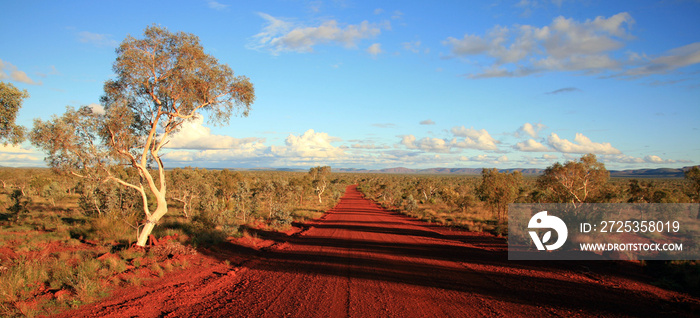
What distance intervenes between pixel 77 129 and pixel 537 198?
31.7 metres

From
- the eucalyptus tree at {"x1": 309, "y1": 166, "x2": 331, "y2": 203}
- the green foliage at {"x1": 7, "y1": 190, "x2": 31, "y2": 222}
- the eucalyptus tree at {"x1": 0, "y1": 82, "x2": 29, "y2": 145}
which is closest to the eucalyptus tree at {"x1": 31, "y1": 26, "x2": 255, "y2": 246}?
the eucalyptus tree at {"x1": 0, "y1": 82, "x2": 29, "y2": 145}

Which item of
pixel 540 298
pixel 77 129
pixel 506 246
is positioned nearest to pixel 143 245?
pixel 77 129

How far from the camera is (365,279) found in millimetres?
9312

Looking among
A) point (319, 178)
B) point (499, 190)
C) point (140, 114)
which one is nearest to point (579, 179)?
point (499, 190)

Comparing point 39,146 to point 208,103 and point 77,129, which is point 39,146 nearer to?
point 77,129

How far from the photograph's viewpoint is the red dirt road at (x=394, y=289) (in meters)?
6.84

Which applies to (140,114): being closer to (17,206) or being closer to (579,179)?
(17,206)

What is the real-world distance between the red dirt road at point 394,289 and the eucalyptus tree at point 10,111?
7.63 metres

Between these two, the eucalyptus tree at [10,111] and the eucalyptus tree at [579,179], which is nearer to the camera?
the eucalyptus tree at [10,111]

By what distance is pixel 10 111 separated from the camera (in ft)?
34.6

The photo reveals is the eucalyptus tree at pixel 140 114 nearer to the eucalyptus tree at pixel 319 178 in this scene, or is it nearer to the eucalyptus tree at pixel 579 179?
the eucalyptus tree at pixel 579 179
